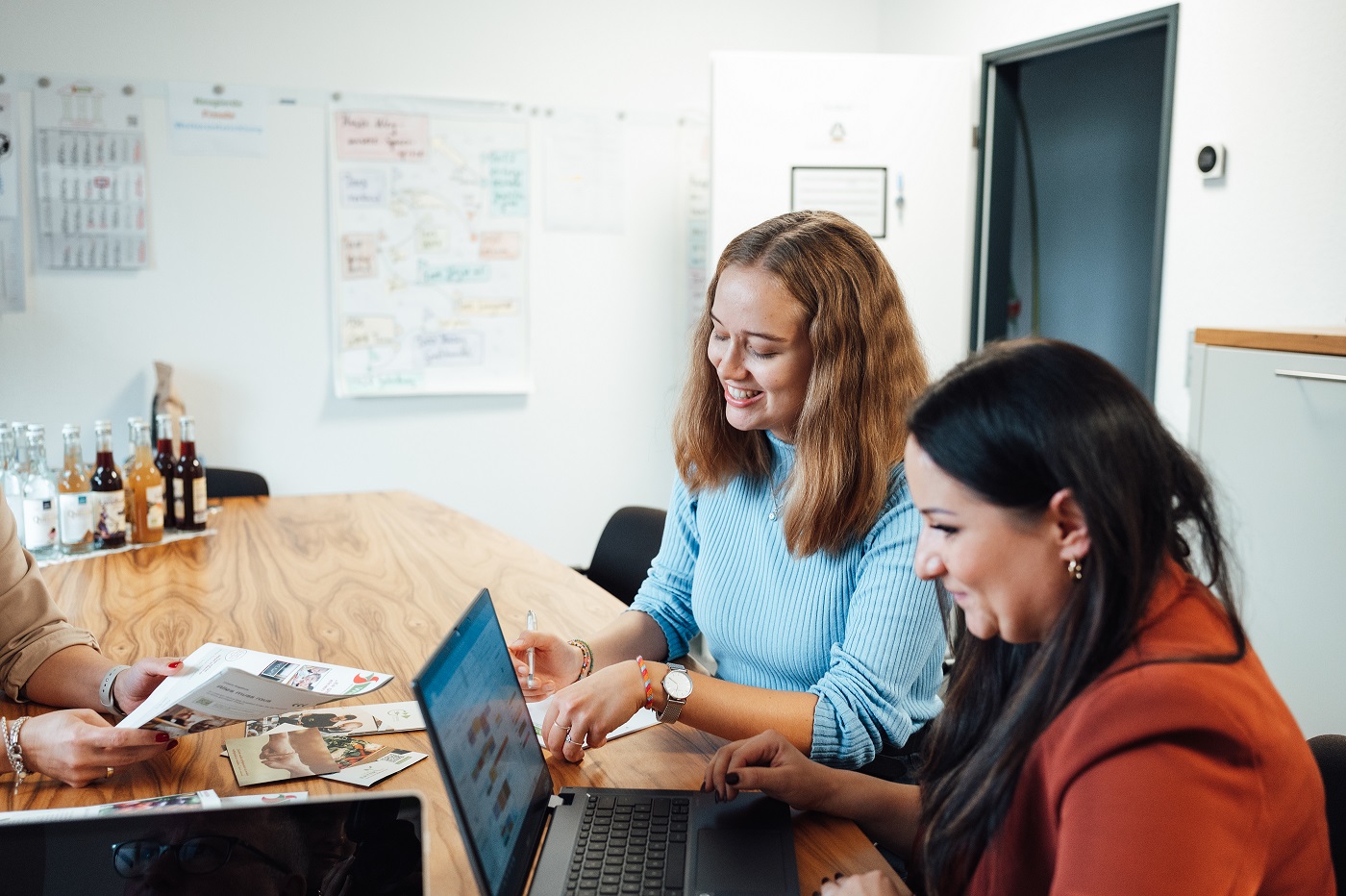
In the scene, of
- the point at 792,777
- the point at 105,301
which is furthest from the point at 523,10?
the point at 792,777

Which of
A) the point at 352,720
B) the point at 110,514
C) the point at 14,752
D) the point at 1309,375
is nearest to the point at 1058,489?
the point at 352,720

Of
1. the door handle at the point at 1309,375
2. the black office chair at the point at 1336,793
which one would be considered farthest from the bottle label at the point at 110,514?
the door handle at the point at 1309,375

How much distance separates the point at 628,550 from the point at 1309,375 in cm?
135

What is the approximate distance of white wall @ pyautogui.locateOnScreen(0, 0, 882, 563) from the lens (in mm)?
3467

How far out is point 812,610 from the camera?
1.46 m

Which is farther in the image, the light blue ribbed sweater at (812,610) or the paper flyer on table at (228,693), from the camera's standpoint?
the light blue ribbed sweater at (812,610)

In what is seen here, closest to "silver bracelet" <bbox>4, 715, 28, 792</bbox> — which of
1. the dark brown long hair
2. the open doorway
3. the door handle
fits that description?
the dark brown long hair

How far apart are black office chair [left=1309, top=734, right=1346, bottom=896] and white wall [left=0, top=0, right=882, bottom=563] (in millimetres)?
2606

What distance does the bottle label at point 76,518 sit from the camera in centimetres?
222

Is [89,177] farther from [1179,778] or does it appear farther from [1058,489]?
[1179,778]

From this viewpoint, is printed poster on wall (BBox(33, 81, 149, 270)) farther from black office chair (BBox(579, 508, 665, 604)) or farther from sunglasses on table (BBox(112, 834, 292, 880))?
sunglasses on table (BBox(112, 834, 292, 880))

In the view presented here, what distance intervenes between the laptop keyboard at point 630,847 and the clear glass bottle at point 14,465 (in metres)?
1.73

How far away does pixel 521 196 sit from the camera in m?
3.87

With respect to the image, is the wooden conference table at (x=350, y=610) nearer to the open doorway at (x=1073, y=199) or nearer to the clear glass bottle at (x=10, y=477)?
the clear glass bottle at (x=10, y=477)
